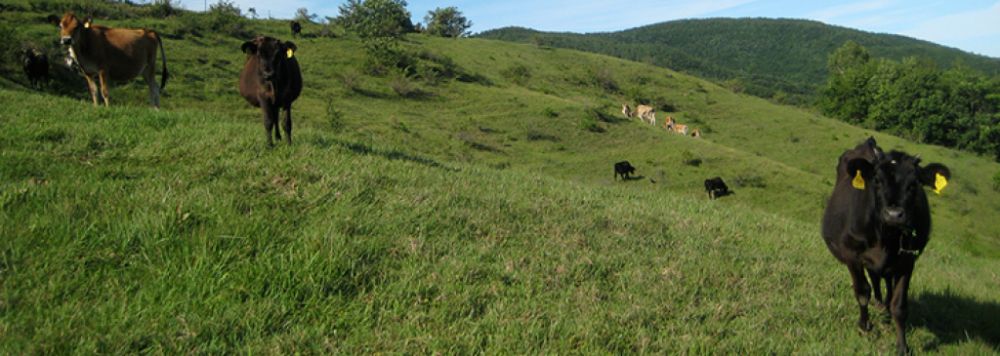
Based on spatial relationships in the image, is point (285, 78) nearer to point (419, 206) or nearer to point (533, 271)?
point (419, 206)

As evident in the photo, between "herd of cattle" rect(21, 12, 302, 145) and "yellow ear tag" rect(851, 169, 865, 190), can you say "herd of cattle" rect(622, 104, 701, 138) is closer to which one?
"herd of cattle" rect(21, 12, 302, 145)

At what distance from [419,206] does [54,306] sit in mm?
3449

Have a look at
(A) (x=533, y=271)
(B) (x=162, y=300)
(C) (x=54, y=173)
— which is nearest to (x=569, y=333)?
(A) (x=533, y=271)

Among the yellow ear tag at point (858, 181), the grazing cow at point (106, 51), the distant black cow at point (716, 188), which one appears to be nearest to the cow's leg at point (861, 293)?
the yellow ear tag at point (858, 181)

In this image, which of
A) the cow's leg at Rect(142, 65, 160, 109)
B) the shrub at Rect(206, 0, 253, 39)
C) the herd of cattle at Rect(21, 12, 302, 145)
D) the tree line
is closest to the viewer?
the herd of cattle at Rect(21, 12, 302, 145)

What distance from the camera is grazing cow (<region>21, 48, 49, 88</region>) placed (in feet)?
76.0

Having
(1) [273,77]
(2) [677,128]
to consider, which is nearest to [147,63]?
(1) [273,77]

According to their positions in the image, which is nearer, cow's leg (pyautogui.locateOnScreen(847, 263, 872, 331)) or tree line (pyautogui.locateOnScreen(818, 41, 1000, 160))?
cow's leg (pyautogui.locateOnScreen(847, 263, 872, 331))

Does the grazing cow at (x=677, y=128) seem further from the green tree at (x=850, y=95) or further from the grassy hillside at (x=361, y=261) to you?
the green tree at (x=850, y=95)

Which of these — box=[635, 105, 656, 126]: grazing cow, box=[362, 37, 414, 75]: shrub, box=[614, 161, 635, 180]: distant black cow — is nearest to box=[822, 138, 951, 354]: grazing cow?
box=[614, 161, 635, 180]: distant black cow

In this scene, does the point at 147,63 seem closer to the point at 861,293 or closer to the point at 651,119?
the point at 861,293

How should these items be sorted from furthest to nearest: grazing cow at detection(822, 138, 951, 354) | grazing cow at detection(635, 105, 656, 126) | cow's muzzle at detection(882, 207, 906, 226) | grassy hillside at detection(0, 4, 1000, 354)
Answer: grazing cow at detection(635, 105, 656, 126), grazing cow at detection(822, 138, 951, 354), cow's muzzle at detection(882, 207, 906, 226), grassy hillside at detection(0, 4, 1000, 354)

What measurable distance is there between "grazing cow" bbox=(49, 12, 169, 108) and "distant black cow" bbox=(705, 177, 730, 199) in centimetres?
2968

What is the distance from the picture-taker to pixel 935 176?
570cm
